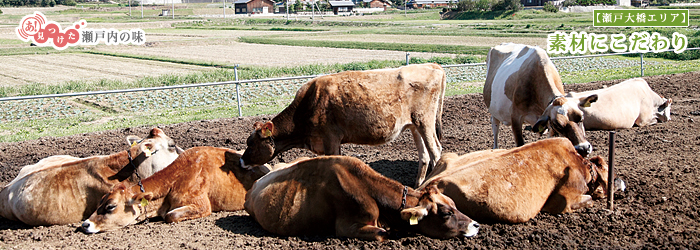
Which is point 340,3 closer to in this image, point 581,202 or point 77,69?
point 77,69

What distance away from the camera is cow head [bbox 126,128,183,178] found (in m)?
7.18

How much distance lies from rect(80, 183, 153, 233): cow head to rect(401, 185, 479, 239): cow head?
312 cm

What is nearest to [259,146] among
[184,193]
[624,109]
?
[184,193]

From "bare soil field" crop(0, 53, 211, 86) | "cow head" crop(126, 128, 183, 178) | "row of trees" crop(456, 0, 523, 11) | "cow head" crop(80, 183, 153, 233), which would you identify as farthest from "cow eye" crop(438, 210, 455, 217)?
"row of trees" crop(456, 0, 523, 11)

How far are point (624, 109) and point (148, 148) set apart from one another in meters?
9.26

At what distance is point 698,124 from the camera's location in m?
11.0

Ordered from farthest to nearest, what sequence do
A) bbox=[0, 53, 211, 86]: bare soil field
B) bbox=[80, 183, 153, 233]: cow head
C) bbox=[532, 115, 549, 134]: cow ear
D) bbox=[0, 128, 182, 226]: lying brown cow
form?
bbox=[0, 53, 211, 86]: bare soil field
bbox=[532, 115, 549, 134]: cow ear
bbox=[0, 128, 182, 226]: lying brown cow
bbox=[80, 183, 153, 233]: cow head

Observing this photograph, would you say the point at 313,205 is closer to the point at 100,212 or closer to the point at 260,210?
the point at 260,210

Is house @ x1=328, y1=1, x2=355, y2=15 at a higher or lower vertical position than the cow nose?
higher

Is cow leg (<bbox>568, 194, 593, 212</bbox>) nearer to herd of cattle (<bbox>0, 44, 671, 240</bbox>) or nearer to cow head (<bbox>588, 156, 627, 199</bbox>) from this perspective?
herd of cattle (<bbox>0, 44, 671, 240</bbox>)

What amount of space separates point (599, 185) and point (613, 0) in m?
84.7

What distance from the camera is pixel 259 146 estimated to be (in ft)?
24.0

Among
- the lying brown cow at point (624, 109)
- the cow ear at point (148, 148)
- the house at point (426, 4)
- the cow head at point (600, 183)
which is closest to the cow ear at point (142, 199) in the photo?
the cow ear at point (148, 148)

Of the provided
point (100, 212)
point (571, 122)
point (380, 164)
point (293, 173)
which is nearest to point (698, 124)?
point (571, 122)
